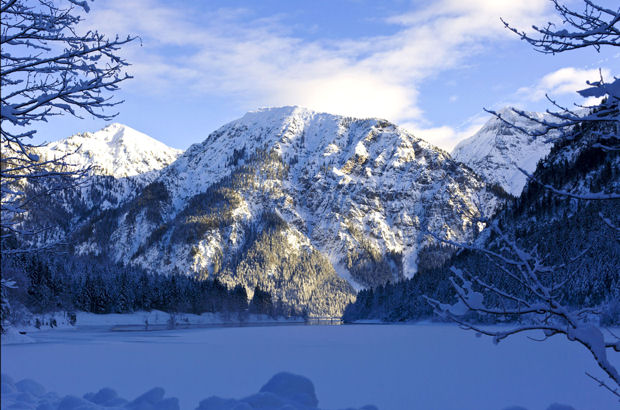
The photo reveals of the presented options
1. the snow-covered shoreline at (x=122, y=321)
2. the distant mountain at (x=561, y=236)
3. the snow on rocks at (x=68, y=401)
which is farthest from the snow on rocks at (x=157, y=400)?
the distant mountain at (x=561, y=236)

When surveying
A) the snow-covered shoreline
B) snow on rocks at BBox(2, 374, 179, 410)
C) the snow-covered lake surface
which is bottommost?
the snow-covered shoreline

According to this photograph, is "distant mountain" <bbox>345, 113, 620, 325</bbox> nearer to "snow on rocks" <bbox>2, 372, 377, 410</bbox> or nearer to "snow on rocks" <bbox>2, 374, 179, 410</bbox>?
"snow on rocks" <bbox>2, 372, 377, 410</bbox>

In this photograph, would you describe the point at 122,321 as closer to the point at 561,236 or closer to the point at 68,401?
the point at 561,236

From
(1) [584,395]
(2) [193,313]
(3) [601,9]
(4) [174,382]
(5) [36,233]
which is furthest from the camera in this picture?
(2) [193,313]

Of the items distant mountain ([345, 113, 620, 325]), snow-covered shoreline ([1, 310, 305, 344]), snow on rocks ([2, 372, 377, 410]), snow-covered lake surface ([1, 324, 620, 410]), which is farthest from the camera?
distant mountain ([345, 113, 620, 325])

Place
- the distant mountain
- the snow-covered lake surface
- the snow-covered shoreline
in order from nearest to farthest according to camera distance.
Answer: the snow-covered lake surface < the snow-covered shoreline < the distant mountain

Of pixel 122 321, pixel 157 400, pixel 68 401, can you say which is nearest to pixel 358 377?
pixel 157 400

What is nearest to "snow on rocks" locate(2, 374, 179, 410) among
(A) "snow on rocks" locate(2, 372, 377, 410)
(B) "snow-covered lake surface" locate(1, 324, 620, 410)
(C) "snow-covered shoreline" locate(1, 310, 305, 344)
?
(A) "snow on rocks" locate(2, 372, 377, 410)

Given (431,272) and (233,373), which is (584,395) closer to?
(233,373)

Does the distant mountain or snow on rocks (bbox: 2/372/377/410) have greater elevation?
the distant mountain

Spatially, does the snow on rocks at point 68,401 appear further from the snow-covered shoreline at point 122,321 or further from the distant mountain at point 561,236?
the distant mountain at point 561,236

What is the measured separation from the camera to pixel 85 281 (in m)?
112

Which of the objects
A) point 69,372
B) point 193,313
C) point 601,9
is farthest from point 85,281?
point 601,9

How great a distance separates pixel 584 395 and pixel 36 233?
2161 cm
